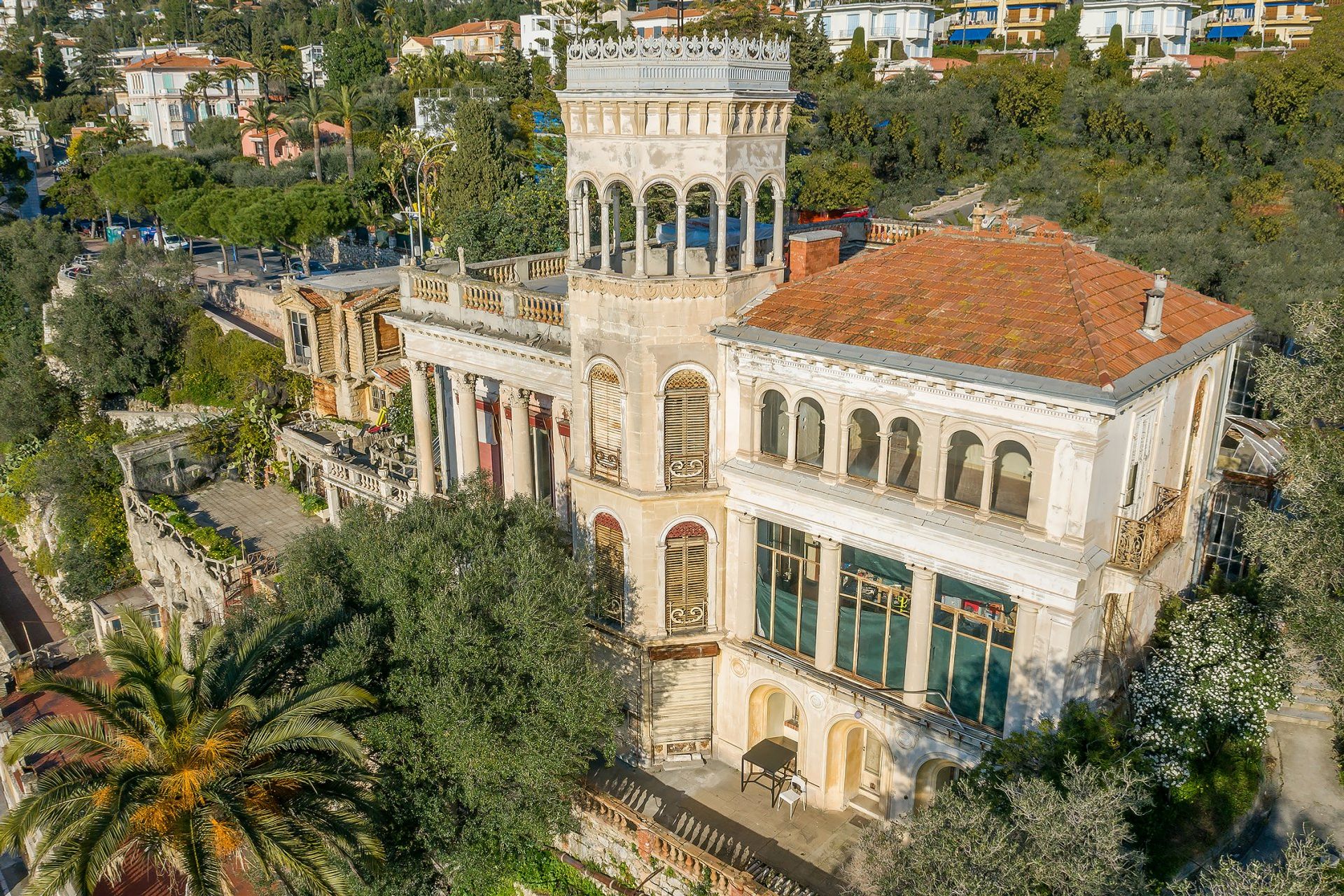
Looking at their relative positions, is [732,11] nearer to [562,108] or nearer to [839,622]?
[562,108]

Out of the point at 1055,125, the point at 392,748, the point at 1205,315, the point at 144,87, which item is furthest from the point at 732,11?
the point at 144,87

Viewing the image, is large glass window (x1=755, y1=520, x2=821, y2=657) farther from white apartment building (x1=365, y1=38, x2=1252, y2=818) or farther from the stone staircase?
the stone staircase

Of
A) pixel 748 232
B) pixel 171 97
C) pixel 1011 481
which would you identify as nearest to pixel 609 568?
pixel 748 232

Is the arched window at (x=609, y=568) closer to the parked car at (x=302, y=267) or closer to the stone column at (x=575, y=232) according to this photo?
the stone column at (x=575, y=232)

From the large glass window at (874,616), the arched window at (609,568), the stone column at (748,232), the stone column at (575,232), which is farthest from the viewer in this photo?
the arched window at (609,568)


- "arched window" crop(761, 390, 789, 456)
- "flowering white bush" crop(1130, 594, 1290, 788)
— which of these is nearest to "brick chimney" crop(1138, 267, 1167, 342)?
"flowering white bush" crop(1130, 594, 1290, 788)

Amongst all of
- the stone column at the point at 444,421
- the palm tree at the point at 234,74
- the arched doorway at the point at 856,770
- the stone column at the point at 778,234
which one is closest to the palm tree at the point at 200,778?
the arched doorway at the point at 856,770
